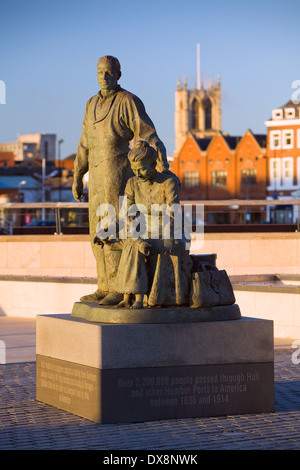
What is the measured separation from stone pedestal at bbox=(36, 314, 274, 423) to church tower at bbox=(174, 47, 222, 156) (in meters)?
161

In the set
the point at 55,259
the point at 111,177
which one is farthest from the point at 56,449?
the point at 55,259

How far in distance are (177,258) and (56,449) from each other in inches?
75.7

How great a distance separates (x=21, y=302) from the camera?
17.4m

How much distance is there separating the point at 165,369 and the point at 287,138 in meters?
89.9

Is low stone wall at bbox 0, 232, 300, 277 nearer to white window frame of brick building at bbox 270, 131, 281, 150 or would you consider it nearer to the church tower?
white window frame of brick building at bbox 270, 131, 281, 150

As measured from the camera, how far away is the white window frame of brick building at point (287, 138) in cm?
9592

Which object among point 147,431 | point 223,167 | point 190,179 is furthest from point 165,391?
point 190,179

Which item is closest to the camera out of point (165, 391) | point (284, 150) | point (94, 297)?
point (165, 391)

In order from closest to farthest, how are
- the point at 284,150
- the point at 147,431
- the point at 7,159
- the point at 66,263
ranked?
the point at 147,431
the point at 66,263
the point at 284,150
the point at 7,159

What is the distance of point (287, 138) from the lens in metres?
96.2

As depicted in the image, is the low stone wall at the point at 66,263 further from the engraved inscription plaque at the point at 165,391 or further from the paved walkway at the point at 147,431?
the engraved inscription plaque at the point at 165,391

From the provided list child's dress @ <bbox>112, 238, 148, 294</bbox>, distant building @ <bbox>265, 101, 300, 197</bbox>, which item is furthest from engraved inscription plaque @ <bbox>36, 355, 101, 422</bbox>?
distant building @ <bbox>265, 101, 300, 197</bbox>

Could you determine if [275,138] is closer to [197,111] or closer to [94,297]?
[197,111]

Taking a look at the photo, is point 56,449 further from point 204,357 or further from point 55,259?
point 55,259
